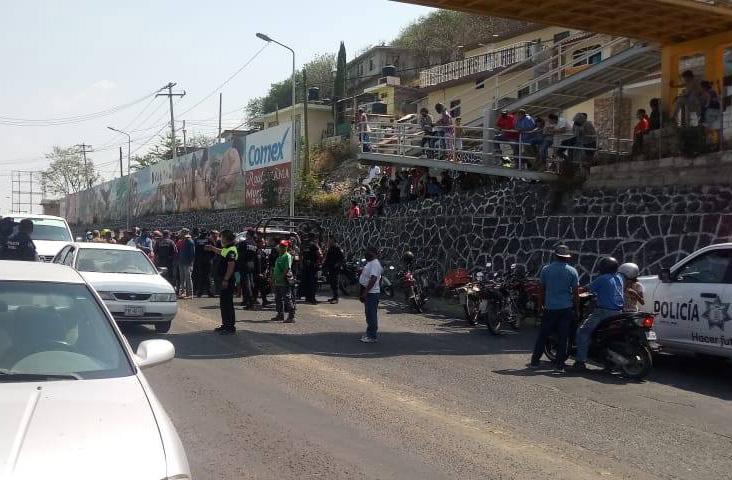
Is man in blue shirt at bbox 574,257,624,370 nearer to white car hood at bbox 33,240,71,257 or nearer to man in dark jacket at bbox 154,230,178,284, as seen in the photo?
white car hood at bbox 33,240,71,257

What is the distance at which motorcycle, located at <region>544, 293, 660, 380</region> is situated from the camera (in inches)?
408

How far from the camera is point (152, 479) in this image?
11.5 ft

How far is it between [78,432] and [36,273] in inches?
80.0

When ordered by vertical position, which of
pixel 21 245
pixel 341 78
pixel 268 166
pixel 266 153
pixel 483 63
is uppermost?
pixel 341 78

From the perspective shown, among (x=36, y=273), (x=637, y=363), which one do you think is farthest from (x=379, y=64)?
(x=36, y=273)

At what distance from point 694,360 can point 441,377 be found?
A: 14.6 ft

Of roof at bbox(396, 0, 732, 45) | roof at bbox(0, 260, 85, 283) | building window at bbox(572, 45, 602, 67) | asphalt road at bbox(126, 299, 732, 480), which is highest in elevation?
building window at bbox(572, 45, 602, 67)

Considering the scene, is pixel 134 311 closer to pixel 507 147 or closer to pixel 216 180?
pixel 507 147

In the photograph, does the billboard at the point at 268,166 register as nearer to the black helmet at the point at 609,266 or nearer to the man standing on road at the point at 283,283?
the man standing on road at the point at 283,283

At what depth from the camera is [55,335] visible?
198 inches

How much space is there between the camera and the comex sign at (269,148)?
33250 mm

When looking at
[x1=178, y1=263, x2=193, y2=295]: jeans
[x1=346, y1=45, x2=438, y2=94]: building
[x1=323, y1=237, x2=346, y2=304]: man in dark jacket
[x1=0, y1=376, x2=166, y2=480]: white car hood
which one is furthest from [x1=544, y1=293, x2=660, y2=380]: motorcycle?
[x1=346, y1=45, x2=438, y2=94]: building

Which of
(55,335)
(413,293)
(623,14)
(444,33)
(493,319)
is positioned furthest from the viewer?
(444,33)

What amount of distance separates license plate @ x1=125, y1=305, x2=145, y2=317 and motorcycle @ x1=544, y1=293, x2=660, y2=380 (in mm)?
7167
